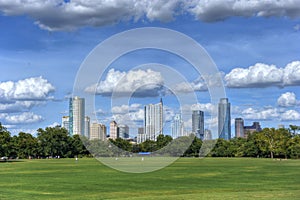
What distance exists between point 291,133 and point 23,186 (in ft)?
325

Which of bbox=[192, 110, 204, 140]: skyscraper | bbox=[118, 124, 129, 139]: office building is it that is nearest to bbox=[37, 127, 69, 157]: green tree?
bbox=[192, 110, 204, 140]: skyscraper

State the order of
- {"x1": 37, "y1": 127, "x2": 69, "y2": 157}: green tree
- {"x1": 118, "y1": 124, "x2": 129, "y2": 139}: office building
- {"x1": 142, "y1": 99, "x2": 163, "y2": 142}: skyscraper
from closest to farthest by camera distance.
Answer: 1. {"x1": 118, "y1": 124, "x2": 129, "y2": 139}: office building
2. {"x1": 142, "y1": 99, "x2": 163, "y2": 142}: skyscraper
3. {"x1": 37, "y1": 127, "x2": 69, "y2": 157}: green tree

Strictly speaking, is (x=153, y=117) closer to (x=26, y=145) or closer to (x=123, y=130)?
(x=123, y=130)

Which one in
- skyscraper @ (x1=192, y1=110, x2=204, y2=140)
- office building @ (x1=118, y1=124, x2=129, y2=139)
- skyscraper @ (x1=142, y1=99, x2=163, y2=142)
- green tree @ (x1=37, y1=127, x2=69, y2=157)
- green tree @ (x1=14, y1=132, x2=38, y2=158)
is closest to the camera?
office building @ (x1=118, y1=124, x2=129, y2=139)

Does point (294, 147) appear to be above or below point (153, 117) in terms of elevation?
below

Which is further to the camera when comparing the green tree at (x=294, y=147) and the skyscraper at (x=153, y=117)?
the green tree at (x=294, y=147)

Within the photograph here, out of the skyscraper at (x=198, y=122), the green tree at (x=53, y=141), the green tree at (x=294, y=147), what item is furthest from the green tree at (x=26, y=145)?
the skyscraper at (x=198, y=122)

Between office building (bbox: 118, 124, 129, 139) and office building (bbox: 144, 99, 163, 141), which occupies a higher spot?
office building (bbox: 144, 99, 163, 141)

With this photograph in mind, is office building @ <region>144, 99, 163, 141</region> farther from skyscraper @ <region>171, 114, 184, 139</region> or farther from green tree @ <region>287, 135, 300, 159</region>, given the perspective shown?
green tree @ <region>287, 135, 300, 159</region>

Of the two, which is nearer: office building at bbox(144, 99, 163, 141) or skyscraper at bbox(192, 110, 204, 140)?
office building at bbox(144, 99, 163, 141)

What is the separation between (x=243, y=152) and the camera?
13600cm

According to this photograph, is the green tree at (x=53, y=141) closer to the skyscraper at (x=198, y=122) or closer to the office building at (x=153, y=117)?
the skyscraper at (x=198, y=122)

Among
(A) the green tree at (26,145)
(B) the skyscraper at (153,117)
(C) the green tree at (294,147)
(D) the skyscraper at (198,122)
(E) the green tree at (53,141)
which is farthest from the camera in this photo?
(E) the green tree at (53,141)

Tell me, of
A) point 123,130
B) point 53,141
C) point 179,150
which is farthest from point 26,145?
point 123,130
